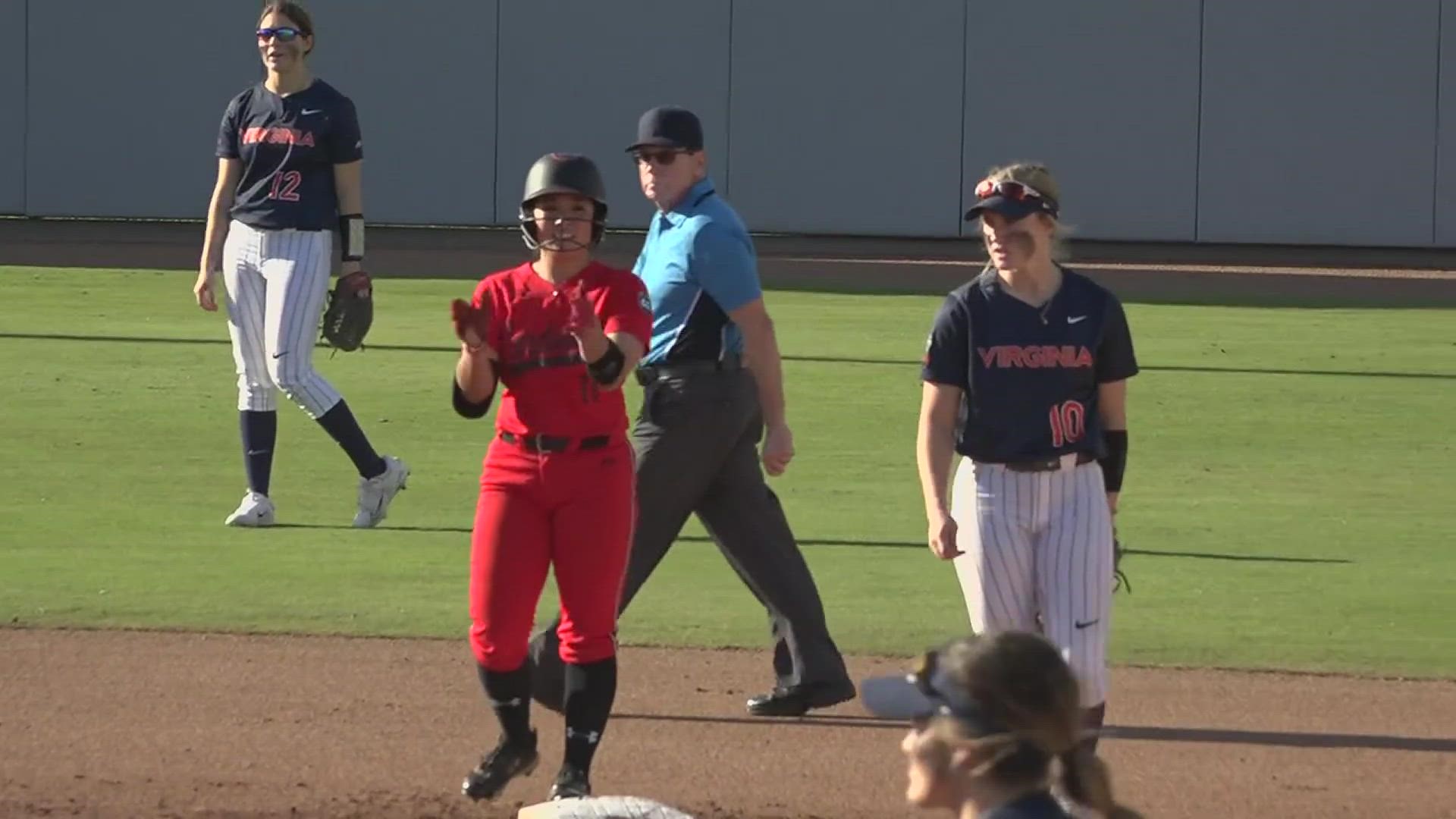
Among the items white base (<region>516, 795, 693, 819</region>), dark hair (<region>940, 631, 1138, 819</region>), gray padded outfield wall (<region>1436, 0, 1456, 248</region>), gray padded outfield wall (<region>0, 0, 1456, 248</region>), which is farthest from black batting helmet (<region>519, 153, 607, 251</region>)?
gray padded outfield wall (<region>1436, 0, 1456, 248</region>)

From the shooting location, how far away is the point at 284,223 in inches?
371

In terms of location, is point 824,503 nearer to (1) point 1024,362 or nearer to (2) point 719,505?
(2) point 719,505

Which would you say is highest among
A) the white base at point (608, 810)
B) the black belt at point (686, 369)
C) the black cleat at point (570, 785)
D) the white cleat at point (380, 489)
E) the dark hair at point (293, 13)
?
the dark hair at point (293, 13)

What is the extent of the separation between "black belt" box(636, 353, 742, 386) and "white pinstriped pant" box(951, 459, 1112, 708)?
1.16 m

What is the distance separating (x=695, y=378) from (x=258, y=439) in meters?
3.68

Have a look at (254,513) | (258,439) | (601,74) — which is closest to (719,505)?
(258,439)

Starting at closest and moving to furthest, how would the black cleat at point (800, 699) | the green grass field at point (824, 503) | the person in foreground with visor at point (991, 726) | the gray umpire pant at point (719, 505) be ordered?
1. the person in foreground with visor at point (991, 726)
2. the gray umpire pant at point (719, 505)
3. the black cleat at point (800, 699)
4. the green grass field at point (824, 503)

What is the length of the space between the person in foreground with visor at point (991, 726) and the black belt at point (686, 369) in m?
3.52

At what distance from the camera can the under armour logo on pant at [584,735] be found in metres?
5.70

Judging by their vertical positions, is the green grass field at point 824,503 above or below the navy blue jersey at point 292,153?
below

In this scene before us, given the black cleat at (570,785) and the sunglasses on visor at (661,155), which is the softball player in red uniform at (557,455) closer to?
the black cleat at (570,785)

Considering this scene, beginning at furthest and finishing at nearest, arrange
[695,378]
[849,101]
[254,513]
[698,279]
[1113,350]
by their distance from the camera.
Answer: [849,101], [254,513], [695,378], [698,279], [1113,350]

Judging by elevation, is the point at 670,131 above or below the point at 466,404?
above

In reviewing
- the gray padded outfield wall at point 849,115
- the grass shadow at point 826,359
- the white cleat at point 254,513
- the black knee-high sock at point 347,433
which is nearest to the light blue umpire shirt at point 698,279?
the black knee-high sock at point 347,433
